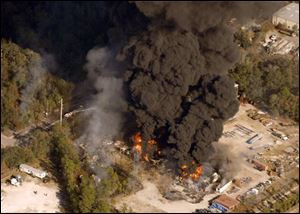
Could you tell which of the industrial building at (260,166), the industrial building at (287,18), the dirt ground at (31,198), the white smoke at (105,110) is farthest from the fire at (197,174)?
the industrial building at (287,18)

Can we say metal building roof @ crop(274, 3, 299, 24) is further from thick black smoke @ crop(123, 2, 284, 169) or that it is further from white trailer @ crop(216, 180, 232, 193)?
white trailer @ crop(216, 180, 232, 193)

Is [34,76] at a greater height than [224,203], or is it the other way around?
[34,76]

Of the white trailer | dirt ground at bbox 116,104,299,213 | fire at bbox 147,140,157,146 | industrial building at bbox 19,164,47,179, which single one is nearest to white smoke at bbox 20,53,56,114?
industrial building at bbox 19,164,47,179

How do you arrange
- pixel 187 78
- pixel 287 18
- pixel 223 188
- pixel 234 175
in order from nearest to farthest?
1. pixel 187 78
2. pixel 223 188
3. pixel 234 175
4. pixel 287 18

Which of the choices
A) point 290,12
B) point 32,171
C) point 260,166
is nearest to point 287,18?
point 290,12

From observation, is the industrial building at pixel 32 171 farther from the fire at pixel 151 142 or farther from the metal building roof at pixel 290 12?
the metal building roof at pixel 290 12

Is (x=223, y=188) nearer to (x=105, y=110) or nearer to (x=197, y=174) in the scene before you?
(x=197, y=174)

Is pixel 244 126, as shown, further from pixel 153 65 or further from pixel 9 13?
pixel 9 13
